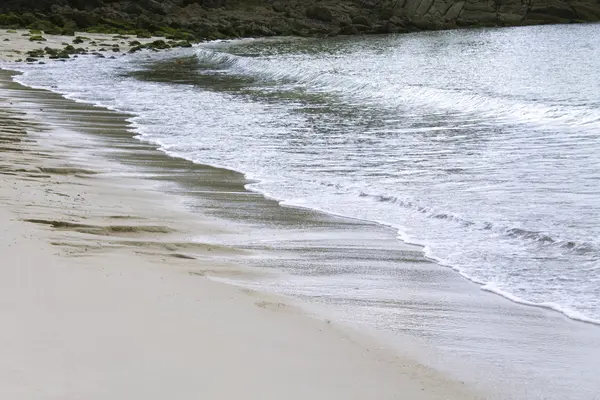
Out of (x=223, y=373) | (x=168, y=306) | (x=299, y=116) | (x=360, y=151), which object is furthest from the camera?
(x=299, y=116)

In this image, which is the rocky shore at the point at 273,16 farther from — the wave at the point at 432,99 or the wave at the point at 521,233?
the wave at the point at 521,233

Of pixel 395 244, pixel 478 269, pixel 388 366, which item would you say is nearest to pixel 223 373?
pixel 388 366

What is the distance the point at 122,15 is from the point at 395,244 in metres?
55.9

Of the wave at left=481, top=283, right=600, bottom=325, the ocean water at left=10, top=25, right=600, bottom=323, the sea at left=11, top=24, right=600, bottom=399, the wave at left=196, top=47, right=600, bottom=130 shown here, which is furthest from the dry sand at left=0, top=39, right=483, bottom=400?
the wave at left=196, top=47, right=600, bottom=130

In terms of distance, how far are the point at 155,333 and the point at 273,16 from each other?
68.4 metres

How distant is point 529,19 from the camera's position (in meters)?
76.2

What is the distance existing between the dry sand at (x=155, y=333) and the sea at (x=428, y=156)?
47cm

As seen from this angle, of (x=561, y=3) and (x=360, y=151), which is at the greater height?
(x=561, y=3)

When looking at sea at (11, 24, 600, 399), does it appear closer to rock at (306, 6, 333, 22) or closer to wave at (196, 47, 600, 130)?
wave at (196, 47, 600, 130)

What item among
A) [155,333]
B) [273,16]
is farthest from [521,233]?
[273,16]

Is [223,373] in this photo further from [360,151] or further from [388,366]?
[360,151]

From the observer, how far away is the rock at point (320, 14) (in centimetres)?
6950

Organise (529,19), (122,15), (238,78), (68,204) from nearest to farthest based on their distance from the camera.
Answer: (68,204) → (238,78) → (122,15) → (529,19)

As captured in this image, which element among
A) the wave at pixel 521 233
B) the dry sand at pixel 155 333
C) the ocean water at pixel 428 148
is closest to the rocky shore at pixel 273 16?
the ocean water at pixel 428 148
